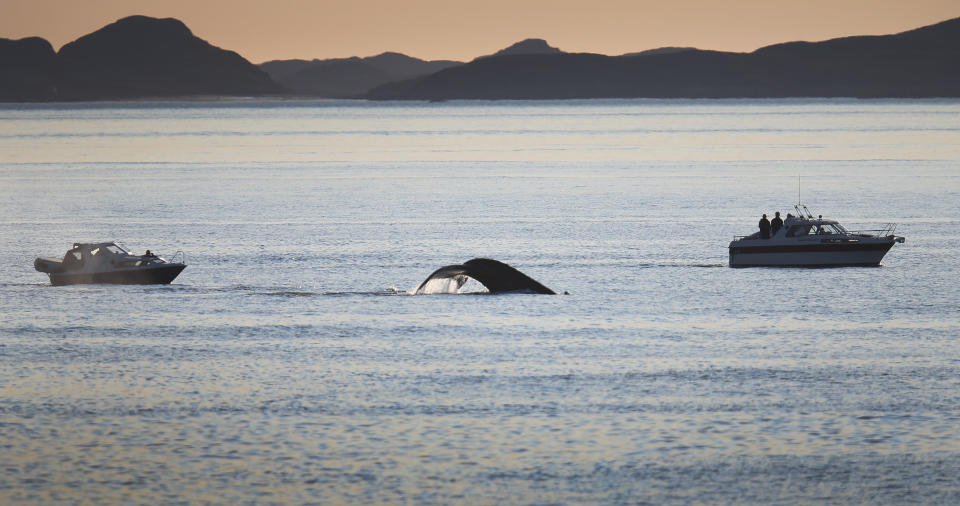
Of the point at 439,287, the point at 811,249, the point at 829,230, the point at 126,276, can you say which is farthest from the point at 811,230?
the point at 126,276

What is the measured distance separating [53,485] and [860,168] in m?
127

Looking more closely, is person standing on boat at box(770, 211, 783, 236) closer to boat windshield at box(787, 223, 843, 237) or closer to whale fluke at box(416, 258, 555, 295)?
boat windshield at box(787, 223, 843, 237)

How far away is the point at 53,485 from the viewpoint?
21.2m

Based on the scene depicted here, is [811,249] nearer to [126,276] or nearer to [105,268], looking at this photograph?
[126,276]

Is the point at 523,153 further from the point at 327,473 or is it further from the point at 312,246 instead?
the point at 327,473

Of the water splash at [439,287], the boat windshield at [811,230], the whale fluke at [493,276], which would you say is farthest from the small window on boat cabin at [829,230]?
the water splash at [439,287]

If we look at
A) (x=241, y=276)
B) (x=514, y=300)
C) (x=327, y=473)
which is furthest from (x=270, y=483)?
(x=241, y=276)

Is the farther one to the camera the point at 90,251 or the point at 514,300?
the point at 90,251

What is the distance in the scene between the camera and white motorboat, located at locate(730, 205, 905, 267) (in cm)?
5500

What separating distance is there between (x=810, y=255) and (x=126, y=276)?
2895 centimetres

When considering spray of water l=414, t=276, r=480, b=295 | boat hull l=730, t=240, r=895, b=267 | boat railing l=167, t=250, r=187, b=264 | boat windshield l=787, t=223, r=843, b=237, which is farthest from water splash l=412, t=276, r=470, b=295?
boat windshield l=787, t=223, r=843, b=237

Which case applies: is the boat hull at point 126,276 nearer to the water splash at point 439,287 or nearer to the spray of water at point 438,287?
the water splash at point 439,287

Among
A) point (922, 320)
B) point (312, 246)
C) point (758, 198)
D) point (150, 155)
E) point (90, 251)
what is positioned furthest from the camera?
point (150, 155)

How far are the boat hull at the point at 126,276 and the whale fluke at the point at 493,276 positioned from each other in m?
10.3
